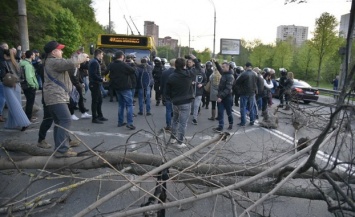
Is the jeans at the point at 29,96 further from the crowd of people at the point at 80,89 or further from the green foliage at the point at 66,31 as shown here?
the green foliage at the point at 66,31

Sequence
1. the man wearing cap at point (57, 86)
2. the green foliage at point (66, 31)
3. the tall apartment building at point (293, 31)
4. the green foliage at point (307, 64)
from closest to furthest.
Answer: the man wearing cap at point (57, 86) < the green foliage at point (307, 64) < the green foliage at point (66, 31) < the tall apartment building at point (293, 31)

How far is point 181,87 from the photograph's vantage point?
6039mm

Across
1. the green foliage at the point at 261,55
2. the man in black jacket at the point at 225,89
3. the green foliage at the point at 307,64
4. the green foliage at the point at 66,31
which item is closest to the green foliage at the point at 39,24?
the green foliage at the point at 66,31

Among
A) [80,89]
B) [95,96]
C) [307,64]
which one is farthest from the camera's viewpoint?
[307,64]

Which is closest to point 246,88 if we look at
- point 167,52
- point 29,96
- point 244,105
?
point 244,105

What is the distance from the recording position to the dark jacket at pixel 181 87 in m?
6.02

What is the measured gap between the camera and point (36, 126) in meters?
7.20

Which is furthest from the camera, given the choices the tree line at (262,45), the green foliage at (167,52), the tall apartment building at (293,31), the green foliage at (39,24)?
the tall apartment building at (293,31)

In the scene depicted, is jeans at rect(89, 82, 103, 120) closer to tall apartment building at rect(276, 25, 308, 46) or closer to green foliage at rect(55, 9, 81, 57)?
green foliage at rect(55, 9, 81, 57)

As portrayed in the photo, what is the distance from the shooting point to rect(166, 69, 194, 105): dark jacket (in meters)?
6.02

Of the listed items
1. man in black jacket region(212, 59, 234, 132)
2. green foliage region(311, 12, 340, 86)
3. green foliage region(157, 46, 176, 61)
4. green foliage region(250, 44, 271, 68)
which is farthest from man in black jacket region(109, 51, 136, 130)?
green foliage region(157, 46, 176, 61)

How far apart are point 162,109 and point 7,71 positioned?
535 centimetres

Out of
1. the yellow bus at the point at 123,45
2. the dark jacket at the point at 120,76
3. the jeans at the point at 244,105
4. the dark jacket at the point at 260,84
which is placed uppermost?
the yellow bus at the point at 123,45

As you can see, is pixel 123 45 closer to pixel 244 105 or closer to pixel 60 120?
pixel 244 105
